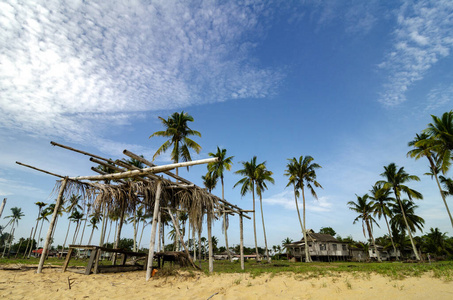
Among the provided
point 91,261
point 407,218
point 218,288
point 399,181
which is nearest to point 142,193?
point 91,261

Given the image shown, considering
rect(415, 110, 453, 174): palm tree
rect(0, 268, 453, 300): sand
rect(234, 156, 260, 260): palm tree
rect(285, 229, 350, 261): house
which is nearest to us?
rect(0, 268, 453, 300): sand

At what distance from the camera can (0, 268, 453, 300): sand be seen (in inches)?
188

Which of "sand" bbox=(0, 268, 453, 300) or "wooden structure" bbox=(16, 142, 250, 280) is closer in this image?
"sand" bbox=(0, 268, 453, 300)

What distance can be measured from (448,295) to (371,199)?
113 ft

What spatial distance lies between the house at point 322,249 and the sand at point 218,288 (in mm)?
33580

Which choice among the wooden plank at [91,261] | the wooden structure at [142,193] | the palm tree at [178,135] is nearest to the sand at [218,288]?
the wooden plank at [91,261]

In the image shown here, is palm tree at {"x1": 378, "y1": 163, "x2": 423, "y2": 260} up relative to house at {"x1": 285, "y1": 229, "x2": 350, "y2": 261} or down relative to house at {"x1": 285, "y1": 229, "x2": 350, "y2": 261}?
up

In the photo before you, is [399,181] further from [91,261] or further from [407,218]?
[91,261]

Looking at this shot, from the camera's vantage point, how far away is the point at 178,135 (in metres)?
19.6

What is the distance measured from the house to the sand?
3358cm

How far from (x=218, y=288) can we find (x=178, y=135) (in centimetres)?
1517

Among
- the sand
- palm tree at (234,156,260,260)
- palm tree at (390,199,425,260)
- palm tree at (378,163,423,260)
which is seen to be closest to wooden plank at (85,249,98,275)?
the sand

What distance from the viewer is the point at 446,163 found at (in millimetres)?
15734

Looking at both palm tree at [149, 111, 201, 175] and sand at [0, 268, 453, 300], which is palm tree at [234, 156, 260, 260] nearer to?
palm tree at [149, 111, 201, 175]
